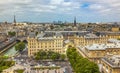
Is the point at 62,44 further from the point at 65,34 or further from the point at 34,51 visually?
the point at 65,34

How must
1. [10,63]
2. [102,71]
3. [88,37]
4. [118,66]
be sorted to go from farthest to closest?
[88,37], [10,63], [102,71], [118,66]

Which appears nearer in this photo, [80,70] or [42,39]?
[80,70]

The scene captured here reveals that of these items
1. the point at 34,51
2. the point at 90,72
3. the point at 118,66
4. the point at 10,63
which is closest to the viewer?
the point at 118,66

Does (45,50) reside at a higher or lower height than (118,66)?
lower

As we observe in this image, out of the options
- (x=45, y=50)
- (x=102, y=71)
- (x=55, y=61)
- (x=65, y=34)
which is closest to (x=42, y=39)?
(x=45, y=50)

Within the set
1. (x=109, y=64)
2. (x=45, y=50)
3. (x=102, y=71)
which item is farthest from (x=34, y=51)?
(x=109, y=64)

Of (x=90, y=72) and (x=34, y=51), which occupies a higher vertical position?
(x=90, y=72)

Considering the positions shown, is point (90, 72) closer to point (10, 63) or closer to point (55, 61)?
point (10, 63)

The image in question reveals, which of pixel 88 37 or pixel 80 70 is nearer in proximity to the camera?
pixel 80 70

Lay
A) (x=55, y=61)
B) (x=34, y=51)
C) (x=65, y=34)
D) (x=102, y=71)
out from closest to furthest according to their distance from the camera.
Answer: (x=102, y=71)
(x=55, y=61)
(x=34, y=51)
(x=65, y=34)
